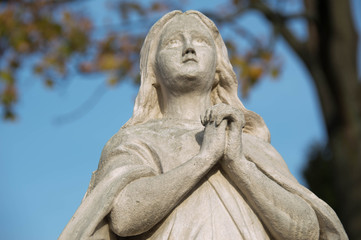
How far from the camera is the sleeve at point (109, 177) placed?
5.16 meters

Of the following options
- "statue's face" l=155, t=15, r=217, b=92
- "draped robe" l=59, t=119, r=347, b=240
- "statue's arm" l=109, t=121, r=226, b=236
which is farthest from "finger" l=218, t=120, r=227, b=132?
"statue's face" l=155, t=15, r=217, b=92

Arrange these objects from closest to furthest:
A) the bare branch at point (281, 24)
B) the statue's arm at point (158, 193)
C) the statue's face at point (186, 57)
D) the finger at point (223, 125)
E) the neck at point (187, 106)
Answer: the statue's arm at point (158, 193), the finger at point (223, 125), the statue's face at point (186, 57), the neck at point (187, 106), the bare branch at point (281, 24)

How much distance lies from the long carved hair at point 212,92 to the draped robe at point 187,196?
0.35 meters

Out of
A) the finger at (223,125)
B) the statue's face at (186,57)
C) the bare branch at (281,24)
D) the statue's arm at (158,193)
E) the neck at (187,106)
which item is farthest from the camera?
the bare branch at (281,24)

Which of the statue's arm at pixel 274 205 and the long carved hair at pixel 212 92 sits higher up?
the long carved hair at pixel 212 92

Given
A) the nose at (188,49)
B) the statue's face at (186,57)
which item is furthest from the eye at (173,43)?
the nose at (188,49)

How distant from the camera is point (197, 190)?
540 centimetres

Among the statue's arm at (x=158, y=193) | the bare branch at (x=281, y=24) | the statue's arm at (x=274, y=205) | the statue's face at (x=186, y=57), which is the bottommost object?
the statue's arm at (x=274, y=205)

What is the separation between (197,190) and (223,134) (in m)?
0.45

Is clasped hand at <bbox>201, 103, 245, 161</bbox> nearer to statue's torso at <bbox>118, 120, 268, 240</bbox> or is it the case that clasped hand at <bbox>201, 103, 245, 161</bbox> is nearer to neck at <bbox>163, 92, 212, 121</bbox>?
statue's torso at <bbox>118, 120, 268, 240</bbox>

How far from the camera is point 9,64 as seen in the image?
43.3 ft

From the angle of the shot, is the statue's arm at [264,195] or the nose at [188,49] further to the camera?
the nose at [188,49]

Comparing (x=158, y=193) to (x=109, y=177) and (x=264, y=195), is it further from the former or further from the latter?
(x=264, y=195)

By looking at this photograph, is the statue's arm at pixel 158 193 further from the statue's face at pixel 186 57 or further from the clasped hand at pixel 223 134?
the statue's face at pixel 186 57
